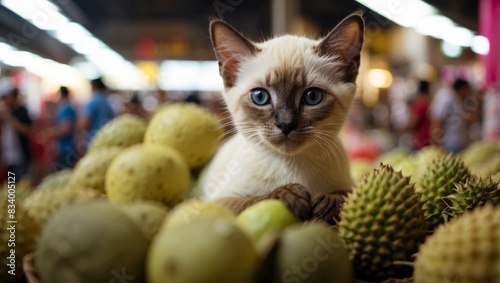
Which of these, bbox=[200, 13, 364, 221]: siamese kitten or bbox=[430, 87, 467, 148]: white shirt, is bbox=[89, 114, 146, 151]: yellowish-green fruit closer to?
bbox=[200, 13, 364, 221]: siamese kitten

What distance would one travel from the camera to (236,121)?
1.45m

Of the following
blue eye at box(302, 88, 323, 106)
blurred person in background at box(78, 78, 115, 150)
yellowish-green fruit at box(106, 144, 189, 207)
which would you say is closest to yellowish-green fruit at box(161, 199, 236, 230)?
yellowish-green fruit at box(106, 144, 189, 207)

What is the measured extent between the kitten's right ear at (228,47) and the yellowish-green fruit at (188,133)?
0.28 m

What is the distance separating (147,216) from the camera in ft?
3.00

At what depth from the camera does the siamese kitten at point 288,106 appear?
4.17 feet

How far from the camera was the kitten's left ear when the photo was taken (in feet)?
4.37

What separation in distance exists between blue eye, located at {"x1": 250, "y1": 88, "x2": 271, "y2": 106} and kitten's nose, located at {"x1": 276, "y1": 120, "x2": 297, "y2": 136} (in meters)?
0.11

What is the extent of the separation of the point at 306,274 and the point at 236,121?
732 mm

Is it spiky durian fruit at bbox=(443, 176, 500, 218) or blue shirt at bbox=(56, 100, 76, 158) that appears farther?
blue shirt at bbox=(56, 100, 76, 158)

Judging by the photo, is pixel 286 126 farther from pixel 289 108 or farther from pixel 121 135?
pixel 121 135

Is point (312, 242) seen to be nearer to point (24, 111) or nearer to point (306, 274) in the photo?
point (306, 274)

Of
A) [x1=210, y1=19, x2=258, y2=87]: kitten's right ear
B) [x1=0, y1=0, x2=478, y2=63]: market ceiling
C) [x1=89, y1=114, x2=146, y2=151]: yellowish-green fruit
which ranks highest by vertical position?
[x1=0, y1=0, x2=478, y2=63]: market ceiling

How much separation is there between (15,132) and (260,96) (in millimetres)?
4557

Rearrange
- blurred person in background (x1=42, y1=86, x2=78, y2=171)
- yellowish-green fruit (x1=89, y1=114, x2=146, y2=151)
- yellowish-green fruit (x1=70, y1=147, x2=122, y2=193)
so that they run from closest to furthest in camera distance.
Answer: yellowish-green fruit (x1=70, y1=147, x2=122, y2=193) < yellowish-green fruit (x1=89, y1=114, x2=146, y2=151) < blurred person in background (x1=42, y1=86, x2=78, y2=171)
